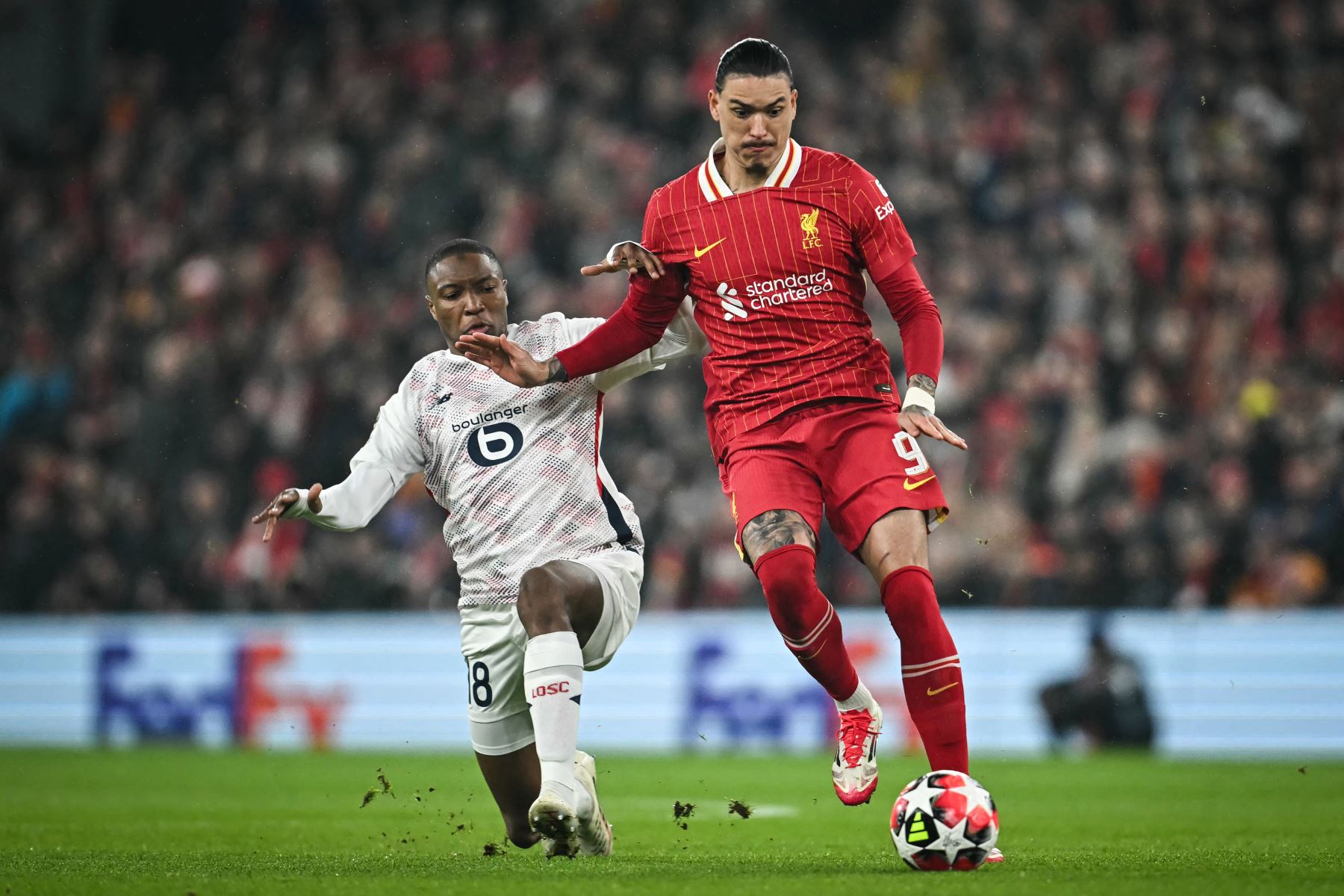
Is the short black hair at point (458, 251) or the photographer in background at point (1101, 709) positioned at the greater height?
the short black hair at point (458, 251)

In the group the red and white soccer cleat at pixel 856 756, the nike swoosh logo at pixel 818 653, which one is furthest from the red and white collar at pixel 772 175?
the red and white soccer cleat at pixel 856 756

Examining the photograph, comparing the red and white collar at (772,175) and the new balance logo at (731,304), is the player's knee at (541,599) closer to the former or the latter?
the new balance logo at (731,304)

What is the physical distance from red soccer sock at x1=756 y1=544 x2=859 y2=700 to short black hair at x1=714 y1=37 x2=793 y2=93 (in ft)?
5.15

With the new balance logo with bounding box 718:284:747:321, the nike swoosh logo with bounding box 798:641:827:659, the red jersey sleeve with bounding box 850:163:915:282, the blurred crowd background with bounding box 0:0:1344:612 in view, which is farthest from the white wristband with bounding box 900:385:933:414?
the blurred crowd background with bounding box 0:0:1344:612

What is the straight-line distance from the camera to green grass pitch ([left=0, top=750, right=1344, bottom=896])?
16.2 ft

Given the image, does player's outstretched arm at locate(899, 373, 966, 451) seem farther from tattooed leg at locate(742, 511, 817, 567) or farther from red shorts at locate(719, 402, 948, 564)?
tattooed leg at locate(742, 511, 817, 567)

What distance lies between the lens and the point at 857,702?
592cm

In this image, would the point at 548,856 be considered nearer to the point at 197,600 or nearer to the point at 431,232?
the point at 197,600

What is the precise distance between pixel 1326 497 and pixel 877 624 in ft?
11.6

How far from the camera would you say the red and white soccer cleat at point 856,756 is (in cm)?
577

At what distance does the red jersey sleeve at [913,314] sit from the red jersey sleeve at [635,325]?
779 millimetres

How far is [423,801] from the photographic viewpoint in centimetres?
920

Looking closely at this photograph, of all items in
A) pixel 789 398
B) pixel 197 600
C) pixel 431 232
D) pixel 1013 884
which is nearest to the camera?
pixel 1013 884

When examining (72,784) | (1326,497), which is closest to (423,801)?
(72,784)
